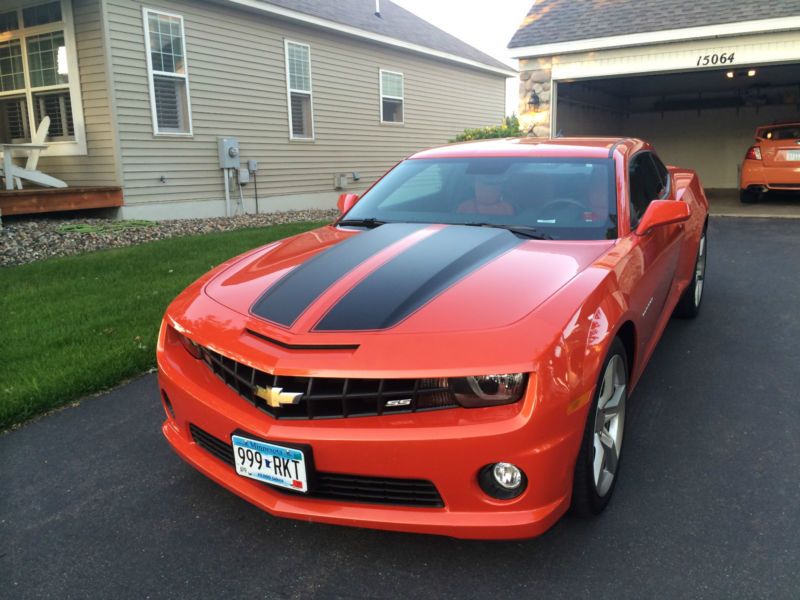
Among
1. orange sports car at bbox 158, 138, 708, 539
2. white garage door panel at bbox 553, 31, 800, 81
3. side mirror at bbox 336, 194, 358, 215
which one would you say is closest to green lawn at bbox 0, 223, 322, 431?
orange sports car at bbox 158, 138, 708, 539

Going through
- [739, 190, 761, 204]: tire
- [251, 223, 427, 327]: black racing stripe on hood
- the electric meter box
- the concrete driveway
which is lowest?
the concrete driveway

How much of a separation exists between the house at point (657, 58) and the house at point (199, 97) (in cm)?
409

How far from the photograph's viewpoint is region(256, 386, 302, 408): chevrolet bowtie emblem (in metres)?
2.16

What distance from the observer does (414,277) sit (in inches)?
103

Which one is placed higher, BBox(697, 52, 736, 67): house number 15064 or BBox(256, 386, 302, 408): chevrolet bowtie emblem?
BBox(697, 52, 736, 67): house number 15064

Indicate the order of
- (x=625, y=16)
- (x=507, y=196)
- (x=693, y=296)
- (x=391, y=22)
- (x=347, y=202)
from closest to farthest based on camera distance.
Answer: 1. (x=507, y=196)
2. (x=347, y=202)
3. (x=693, y=296)
4. (x=625, y=16)
5. (x=391, y=22)

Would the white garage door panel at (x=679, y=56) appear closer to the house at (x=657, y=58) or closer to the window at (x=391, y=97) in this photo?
the house at (x=657, y=58)

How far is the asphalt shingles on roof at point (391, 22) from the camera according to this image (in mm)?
13393

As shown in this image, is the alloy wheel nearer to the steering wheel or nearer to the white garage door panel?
the steering wheel

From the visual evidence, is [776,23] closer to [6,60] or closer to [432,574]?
[432,574]

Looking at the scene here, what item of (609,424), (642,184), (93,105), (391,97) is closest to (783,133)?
(391,97)

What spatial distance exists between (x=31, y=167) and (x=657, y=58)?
34.2 feet

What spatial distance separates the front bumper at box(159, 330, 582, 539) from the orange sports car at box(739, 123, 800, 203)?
11828 mm

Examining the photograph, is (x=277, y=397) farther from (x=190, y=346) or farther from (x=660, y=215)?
(x=660, y=215)
